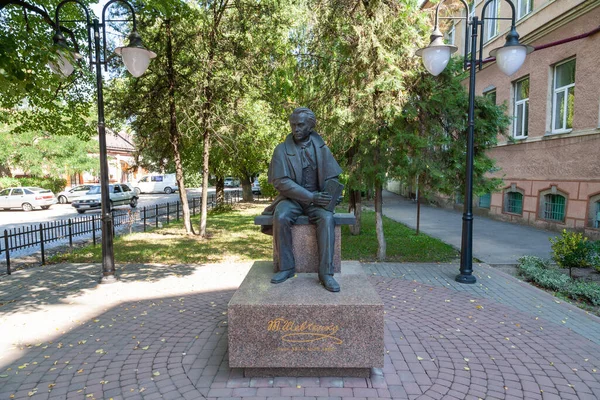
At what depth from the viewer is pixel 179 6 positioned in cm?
983

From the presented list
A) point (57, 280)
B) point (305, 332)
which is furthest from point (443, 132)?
point (57, 280)

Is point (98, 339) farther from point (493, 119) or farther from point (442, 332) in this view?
point (493, 119)

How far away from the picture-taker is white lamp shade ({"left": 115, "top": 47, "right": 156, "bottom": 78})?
6.73 m

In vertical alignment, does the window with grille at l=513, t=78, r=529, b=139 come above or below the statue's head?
above

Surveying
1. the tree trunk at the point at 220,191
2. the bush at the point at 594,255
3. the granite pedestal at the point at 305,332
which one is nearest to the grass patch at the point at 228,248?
the bush at the point at 594,255

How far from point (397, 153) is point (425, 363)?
18.5 feet

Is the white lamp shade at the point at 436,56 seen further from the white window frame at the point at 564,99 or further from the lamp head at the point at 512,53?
the white window frame at the point at 564,99

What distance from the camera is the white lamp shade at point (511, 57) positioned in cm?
646

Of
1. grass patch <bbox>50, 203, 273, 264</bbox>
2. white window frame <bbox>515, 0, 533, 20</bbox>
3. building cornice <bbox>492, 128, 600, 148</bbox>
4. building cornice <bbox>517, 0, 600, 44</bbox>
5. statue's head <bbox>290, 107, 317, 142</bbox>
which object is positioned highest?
white window frame <bbox>515, 0, 533, 20</bbox>

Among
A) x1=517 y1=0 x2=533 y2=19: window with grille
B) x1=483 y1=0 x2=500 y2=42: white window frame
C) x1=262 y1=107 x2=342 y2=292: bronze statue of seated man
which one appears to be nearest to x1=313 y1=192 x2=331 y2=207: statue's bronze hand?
x1=262 y1=107 x2=342 y2=292: bronze statue of seated man

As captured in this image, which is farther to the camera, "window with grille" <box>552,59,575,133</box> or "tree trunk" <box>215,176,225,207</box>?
"tree trunk" <box>215,176,225,207</box>

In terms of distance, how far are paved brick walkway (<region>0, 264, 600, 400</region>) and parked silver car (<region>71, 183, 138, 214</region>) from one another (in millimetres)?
15444

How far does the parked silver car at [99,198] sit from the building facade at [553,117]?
20099mm

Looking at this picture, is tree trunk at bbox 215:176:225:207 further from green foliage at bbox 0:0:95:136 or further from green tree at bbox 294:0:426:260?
green tree at bbox 294:0:426:260
